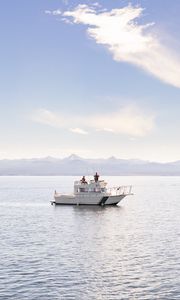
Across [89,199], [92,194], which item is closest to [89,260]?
[89,199]

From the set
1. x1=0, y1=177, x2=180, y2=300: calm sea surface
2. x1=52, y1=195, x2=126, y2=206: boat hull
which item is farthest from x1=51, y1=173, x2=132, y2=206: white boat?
x1=0, y1=177, x2=180, y2=300: calm sea surface

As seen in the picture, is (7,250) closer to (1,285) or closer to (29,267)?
(29,267)

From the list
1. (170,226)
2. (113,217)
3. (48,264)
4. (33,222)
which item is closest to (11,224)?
(33,222)

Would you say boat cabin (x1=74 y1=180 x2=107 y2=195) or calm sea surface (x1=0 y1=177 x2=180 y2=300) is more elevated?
boat cabin (x1=74 y1=180 x2=107 y2=195)

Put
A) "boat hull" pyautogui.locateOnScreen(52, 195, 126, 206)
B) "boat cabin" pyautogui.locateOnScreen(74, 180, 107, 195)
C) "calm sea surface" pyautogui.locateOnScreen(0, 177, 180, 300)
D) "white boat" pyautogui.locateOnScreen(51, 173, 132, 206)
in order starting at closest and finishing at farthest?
"calm sea surface" pyautogui.locateOnScreen(0, 177, 180, 300) → "boat cabin" pyautogui.locateOnScreen(74, 180, 107, 195) → "white boat" pyautogui.locateOnScreen(51, 173, 132, 206) → "boat hull" pyautogui.locateOnScreen(52, 195, 126, 206)

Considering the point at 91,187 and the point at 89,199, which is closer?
the point at 91,187

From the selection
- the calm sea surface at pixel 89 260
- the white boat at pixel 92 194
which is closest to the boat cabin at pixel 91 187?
the white boat at pixel 92 194

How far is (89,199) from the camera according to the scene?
142250 millimetres

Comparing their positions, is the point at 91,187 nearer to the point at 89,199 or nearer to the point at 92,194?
the point at 92,194

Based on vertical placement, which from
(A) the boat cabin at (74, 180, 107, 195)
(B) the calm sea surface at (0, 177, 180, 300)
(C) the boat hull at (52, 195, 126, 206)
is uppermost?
(A) the boat cabin at (74, 180, 107, 195)

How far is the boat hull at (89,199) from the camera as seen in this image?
14112 centimetres

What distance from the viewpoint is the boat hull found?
14112 centimetres

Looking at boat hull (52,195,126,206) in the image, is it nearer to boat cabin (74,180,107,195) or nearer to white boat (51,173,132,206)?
white boat (51,173,132,206)

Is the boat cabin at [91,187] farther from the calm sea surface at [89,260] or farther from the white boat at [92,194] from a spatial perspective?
the calm sea surface at [89,260]
